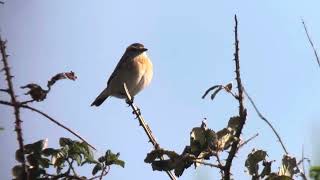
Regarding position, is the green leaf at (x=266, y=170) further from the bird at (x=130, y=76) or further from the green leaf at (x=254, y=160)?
the bird at (x=130, y=76)

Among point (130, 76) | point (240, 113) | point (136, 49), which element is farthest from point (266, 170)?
point (136, 49)

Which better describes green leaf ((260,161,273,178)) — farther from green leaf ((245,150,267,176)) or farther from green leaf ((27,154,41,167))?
green leaf ((27,154,41,167))

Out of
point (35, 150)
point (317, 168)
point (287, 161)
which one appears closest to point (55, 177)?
point (35, 150)

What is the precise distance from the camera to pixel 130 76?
33.1 ft

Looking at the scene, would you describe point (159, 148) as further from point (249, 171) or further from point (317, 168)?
point (317, 168)

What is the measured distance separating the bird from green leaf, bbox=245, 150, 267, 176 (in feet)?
23.4

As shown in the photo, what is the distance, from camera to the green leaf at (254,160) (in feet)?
7.84

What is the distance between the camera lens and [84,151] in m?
2.59

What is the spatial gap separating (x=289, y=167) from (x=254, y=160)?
0.14 meters

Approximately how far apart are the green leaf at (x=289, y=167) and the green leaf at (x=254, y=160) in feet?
0.30

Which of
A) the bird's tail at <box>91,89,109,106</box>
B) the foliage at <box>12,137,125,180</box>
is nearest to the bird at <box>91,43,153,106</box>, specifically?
the bird's tail at <box>91,89,109,106</box>

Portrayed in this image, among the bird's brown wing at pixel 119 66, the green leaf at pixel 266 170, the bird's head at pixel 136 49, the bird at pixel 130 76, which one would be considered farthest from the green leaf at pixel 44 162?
the bird's head at pixel 136 49

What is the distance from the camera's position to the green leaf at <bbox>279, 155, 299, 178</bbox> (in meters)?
2.35

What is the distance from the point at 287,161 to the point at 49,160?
3.02ft
